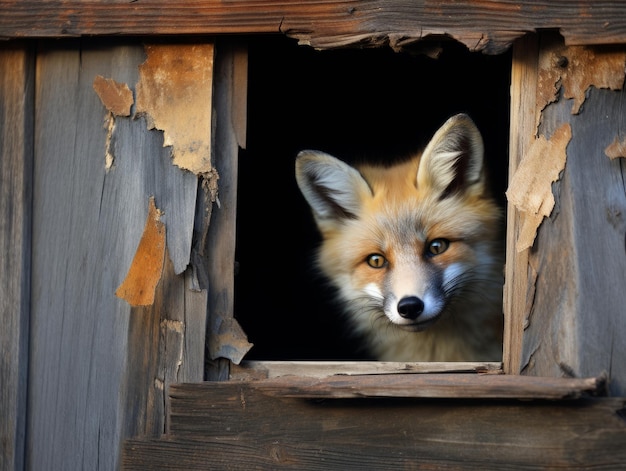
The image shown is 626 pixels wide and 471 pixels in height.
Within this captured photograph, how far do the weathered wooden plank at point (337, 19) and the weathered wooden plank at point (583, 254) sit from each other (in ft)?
0.55

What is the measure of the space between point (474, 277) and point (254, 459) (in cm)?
163

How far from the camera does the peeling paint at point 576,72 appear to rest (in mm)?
3377

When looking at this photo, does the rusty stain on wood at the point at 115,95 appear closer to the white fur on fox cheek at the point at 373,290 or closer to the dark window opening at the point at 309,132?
the white fur on fox cheek at the point at 373,290

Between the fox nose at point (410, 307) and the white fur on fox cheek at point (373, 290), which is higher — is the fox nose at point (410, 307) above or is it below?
below

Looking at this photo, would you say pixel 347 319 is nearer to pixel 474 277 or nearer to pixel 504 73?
pixel 474 277

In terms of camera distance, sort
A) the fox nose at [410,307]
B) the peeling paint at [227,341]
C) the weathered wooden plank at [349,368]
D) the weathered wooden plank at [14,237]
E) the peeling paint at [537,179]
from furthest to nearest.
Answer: the fox nose at [410,307] → the weathered wooden plank at [14,237] → the peeling paint at [227,341] → the weathered wooden plank at [349,368] → the peeling paint at [537,179]

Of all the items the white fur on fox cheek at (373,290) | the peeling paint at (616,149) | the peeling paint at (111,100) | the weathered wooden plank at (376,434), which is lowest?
the weathered wooden plank at (376,434)

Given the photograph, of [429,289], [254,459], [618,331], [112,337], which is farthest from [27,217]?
[618,331]

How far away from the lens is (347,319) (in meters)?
5.05

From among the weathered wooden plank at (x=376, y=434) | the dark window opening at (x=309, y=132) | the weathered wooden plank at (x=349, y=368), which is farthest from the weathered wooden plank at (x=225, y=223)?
the dark window opening at (x=309, y=132)

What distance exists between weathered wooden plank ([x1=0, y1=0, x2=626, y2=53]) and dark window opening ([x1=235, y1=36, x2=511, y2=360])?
2210 mm

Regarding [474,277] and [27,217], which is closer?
[27,217]

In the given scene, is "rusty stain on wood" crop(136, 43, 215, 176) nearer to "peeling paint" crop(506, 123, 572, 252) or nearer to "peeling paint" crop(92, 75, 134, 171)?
"peeling paint" crop(92, 75, 134, 171)

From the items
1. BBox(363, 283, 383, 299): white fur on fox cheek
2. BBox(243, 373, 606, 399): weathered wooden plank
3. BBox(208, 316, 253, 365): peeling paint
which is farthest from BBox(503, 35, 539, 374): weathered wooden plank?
BBox(208, 316, 253, 365): peeling paint
